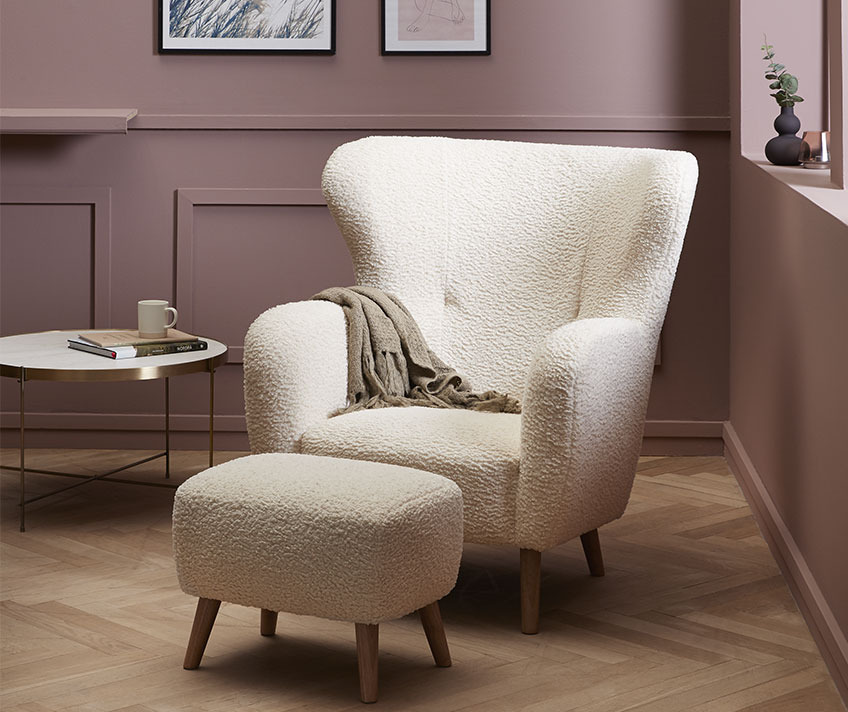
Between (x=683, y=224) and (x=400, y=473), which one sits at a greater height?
(x=683, y=224)

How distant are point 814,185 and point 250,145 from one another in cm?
170

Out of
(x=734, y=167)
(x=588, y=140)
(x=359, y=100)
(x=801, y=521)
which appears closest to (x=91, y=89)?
(x=359, y=100)

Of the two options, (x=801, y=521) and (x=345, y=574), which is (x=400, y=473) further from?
(x=801, y=521)

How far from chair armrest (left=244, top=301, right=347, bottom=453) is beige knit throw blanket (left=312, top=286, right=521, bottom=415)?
88mm

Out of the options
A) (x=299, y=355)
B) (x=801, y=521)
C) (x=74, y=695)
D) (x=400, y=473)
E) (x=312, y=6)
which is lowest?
(x=74, y=695)

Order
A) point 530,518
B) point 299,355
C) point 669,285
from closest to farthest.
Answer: point 530,518
point 299,355
point 669,285

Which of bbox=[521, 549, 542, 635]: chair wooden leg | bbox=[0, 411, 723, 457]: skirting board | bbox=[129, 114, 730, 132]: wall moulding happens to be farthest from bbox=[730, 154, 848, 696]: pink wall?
bbox=[521, 549, 542, 635]: chair wooden leg

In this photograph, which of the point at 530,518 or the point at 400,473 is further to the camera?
the point at 530,518

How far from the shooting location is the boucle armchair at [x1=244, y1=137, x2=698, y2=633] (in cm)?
209

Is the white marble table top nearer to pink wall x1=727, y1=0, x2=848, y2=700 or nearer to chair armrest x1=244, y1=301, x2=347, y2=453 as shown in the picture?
chair armrest x1=244, y1=301, x2=347, y2=453

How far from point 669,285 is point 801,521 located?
21.1 inches

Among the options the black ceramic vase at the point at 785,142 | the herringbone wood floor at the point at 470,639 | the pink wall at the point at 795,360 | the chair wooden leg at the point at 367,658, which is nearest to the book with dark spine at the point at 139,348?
the herringbone wood floor at the point at 470,639

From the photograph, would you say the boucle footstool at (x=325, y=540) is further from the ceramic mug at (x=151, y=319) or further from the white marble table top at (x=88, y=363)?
the ceramic mug at (x=151, y=319)

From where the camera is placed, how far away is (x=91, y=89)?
11.5 ft
